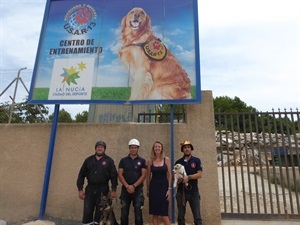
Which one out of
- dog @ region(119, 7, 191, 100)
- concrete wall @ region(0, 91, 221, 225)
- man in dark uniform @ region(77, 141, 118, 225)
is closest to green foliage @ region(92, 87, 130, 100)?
dog @ region(119, 7, 191, 100)

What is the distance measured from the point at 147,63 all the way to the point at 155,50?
36 centimetres

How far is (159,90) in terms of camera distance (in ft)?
17.8

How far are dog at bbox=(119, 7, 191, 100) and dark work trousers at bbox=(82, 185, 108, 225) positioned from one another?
6.97 ft

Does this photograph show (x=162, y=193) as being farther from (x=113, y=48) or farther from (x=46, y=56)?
(x=46, y=56)

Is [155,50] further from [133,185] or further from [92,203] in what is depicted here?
[92,203]

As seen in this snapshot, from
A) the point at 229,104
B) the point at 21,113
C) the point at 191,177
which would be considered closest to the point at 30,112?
the point at 21,113

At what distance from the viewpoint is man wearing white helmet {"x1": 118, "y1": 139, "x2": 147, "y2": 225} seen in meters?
4.10

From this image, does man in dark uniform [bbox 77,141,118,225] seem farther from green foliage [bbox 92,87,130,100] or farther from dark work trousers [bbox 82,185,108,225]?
green foliage [bbox 92,87,130,100]

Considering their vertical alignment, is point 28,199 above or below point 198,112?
below

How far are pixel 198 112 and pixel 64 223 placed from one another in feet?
12.1

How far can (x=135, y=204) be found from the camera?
4.12 meters

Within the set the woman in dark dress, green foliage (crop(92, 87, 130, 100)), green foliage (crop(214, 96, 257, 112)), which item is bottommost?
the woman in dark dress

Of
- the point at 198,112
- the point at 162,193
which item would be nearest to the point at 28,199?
the point at 162,193

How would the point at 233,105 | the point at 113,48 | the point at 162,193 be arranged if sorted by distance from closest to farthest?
1. the point at 162,193
2. the point at 113,48
3. the point at 233,105
